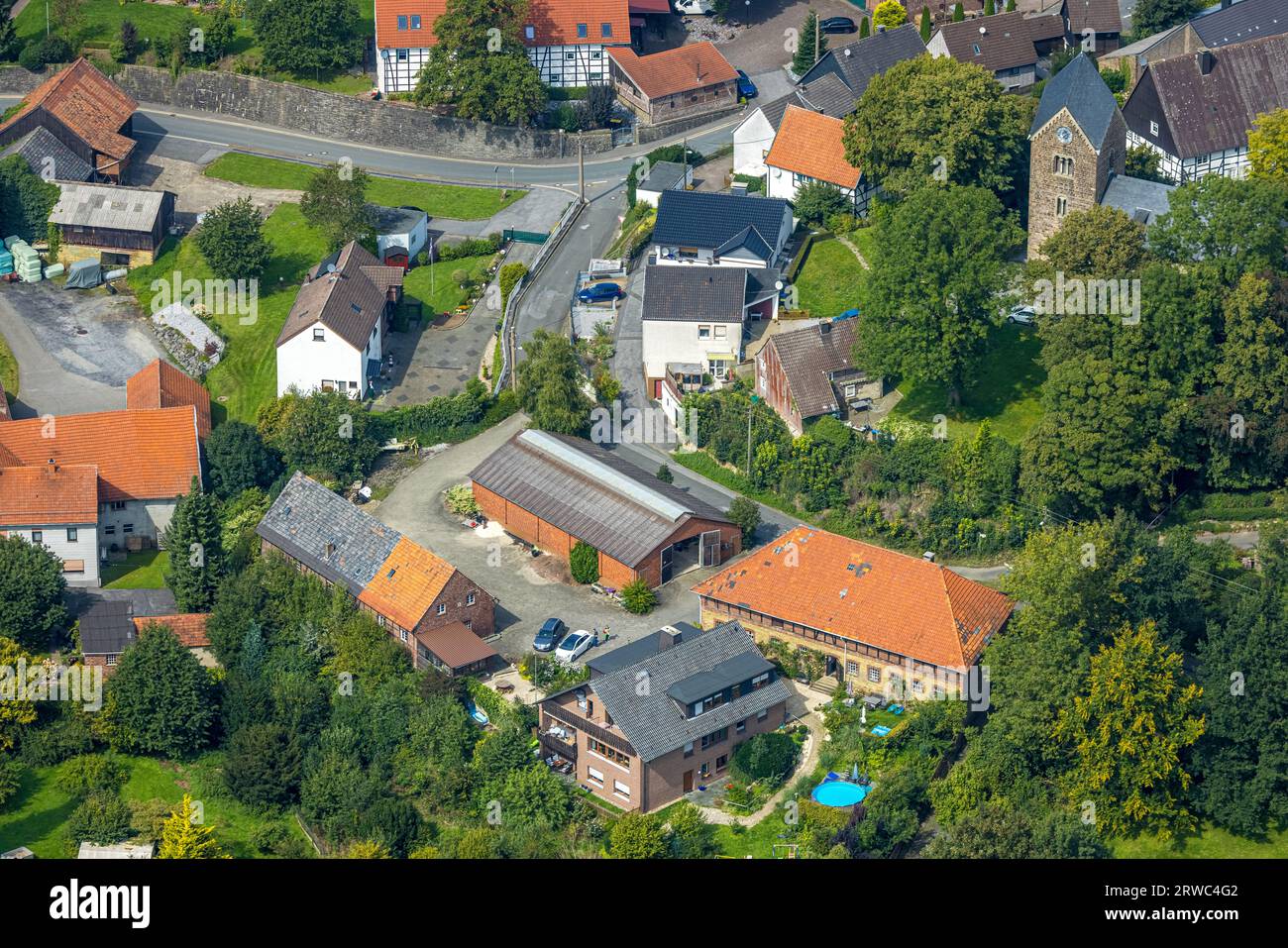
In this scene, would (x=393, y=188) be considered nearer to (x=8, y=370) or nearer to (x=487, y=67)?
(x=487, y=67)

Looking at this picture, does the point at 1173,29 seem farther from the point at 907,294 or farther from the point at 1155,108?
the point at 907,294

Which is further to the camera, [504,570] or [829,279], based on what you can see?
[829,279]

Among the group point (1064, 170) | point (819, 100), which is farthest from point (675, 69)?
point (1064, 170)

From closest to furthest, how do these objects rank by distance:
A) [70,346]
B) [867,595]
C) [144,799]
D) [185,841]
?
[185,841], [144,799], [867,595], [70,346]

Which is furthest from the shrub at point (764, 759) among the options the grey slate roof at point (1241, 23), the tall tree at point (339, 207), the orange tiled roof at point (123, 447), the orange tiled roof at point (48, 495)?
the grey slate roof at point (1241, 23)

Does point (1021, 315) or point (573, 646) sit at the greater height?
point (1021, 315)

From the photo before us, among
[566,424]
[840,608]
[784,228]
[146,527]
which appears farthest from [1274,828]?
[146,527]

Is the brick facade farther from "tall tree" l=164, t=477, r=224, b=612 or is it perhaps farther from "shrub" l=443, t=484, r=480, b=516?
"tall tree" l=164, t=477, r=224, b=612

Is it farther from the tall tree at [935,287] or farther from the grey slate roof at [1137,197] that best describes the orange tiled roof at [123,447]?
the grey slate roof at [1137,197]
